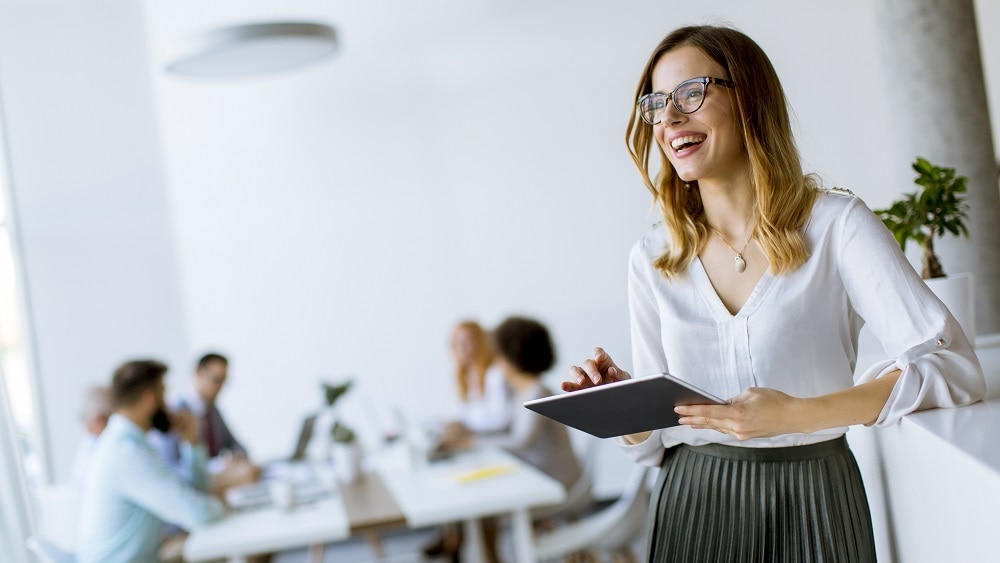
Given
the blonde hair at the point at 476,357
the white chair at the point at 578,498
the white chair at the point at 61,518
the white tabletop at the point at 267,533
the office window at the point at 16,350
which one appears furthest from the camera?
the blonde hair at the point at 476,357

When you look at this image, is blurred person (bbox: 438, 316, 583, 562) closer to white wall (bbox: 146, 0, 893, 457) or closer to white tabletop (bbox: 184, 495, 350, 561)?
white tabletop (bbox: 184, 495, 350, 561)

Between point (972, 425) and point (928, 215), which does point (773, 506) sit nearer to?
Answer: point (972, 425)

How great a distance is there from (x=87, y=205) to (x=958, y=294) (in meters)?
5.77

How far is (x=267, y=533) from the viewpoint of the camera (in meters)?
3.68

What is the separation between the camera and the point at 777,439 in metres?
1.68

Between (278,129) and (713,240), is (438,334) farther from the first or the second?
(713,240)

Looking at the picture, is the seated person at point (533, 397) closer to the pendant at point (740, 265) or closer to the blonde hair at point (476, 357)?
the blonde hair at point (476, 357)

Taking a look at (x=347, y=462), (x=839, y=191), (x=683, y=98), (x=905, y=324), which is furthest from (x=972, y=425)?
(x=347, y=462)

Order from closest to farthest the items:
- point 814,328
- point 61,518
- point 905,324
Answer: point 905,324, point 814,328, point 61,518

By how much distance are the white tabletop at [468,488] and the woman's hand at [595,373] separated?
80.0 inches

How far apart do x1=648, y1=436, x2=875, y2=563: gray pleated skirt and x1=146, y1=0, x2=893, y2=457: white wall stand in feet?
16.0

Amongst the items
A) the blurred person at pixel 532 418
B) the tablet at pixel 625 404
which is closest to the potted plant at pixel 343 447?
the blurred person at pixel 532 418

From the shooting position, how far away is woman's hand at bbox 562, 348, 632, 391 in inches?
66.0

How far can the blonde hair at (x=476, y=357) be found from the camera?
5.81m
